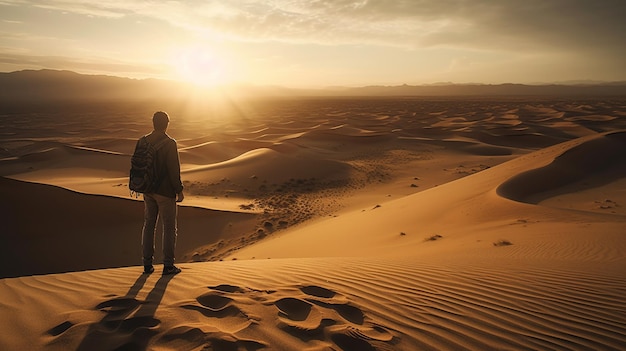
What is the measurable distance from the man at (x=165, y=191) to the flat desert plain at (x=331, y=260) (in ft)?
0.86

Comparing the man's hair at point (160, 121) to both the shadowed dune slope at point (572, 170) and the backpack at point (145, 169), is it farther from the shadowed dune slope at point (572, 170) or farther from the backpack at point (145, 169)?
the shadowed dune slope at point (572, 170)

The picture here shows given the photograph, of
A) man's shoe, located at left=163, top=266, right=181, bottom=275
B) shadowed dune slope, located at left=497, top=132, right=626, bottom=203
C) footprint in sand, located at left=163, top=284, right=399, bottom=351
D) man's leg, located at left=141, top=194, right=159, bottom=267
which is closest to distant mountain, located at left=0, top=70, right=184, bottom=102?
shadowed dune slope, located at left=497, top=132, right=626, bottom=203

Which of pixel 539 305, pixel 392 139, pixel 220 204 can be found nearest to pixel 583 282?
→ pixel 539 305

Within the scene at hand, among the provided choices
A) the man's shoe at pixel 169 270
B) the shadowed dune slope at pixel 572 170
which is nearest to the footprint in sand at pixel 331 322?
the man's shoe at pixel 169 270

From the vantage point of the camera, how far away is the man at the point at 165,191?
3982mm

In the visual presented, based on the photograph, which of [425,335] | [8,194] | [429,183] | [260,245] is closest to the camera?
[425,335]

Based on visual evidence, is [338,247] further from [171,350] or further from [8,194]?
[8,194]

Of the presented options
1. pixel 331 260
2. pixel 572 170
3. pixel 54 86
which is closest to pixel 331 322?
pixel 331 260

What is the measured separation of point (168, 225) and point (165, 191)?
16.2 inches

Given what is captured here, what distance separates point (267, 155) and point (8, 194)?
1067cm

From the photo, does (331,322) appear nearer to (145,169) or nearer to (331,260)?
(331,260)

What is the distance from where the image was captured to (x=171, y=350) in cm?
234

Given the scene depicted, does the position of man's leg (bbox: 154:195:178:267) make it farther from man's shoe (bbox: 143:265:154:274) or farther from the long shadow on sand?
the long shadow on sand

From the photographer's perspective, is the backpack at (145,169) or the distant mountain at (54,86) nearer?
the backpack at (145,169)
